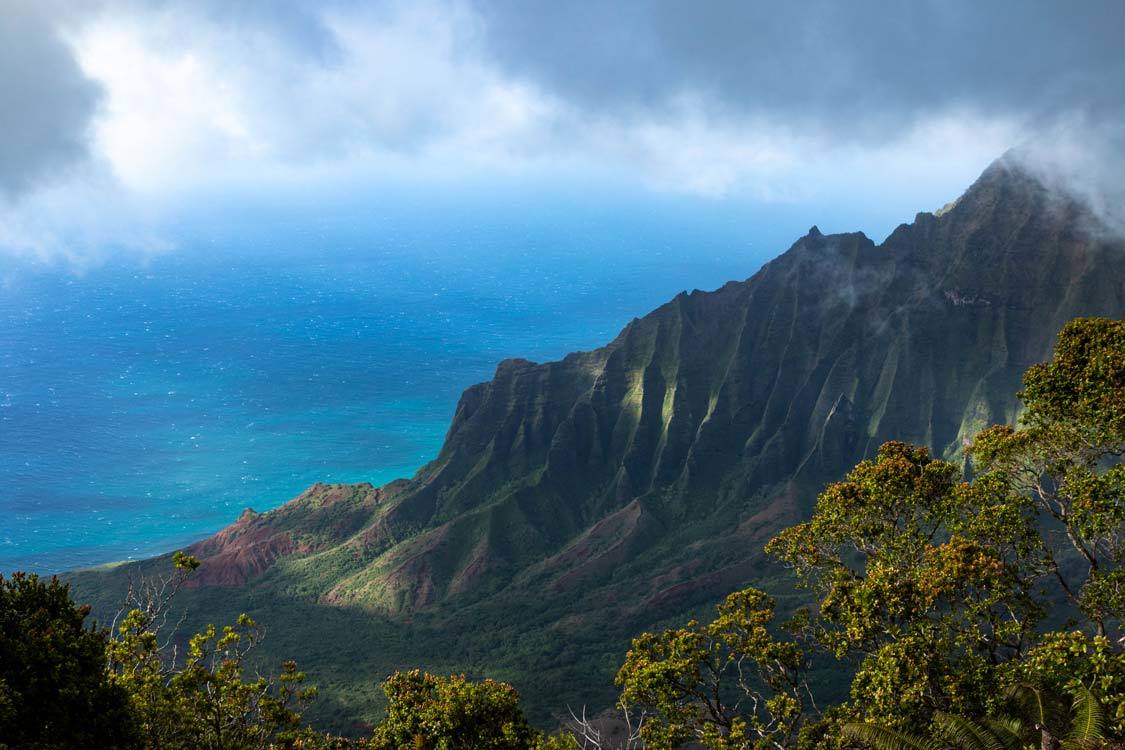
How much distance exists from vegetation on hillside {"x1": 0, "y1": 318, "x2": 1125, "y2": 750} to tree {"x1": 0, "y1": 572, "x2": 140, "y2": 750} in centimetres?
6

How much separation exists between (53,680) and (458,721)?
1343 centimetres

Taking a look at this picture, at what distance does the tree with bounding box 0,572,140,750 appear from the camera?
23891 millimetres

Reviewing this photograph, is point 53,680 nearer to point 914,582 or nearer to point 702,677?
point 702,677

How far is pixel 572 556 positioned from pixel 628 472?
2004 centimetres

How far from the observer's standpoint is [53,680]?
80.2 feet

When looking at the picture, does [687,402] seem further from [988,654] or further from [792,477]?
[988,654]

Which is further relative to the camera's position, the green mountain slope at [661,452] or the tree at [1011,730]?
the green mountain slope at [661,452]

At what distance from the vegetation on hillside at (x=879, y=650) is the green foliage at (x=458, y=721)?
74mm

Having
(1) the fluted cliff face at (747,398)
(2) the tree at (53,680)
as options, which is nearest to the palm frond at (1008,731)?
(2) the tree at (53,680)

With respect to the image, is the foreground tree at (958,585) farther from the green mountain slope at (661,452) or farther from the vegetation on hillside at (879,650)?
the green mountain slope at (661,452)

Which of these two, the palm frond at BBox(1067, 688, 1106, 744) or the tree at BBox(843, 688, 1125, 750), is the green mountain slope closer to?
the tree at BBox(843, 688, 1125, 750)

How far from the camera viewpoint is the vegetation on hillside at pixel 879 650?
80.6 feet

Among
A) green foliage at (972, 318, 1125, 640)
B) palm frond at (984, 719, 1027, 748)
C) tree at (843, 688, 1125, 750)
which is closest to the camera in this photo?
tree at (843, 688, 1125, 750)

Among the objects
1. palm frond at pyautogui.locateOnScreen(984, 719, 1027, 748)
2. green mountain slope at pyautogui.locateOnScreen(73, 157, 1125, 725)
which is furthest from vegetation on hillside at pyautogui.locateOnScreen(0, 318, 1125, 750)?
green mountain slope at pyautogui.locateOnScreen(73, 157, 1125, 725)
